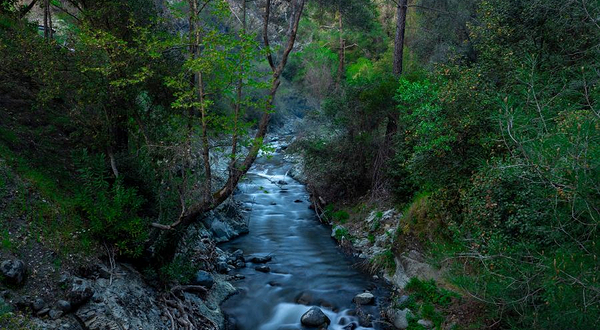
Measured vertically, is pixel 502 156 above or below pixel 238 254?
above

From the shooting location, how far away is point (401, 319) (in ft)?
30.6

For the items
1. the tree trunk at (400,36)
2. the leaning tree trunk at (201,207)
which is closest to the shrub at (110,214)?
the leaning tree trunk at (201,207)

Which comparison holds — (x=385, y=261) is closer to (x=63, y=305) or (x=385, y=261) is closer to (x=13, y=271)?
(x=63, y=305)

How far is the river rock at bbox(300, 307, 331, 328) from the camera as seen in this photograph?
953 cm

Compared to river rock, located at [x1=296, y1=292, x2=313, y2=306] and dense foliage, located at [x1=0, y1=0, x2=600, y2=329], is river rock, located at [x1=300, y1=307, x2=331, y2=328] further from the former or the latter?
dense foliage, located at [x1=0, y1=0, x2=600, y2=329]

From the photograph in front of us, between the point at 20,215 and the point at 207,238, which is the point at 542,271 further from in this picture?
the point at 207,238

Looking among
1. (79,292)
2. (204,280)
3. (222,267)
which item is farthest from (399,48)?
(79,292)

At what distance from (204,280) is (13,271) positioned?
15.5 feet

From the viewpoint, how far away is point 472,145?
31.8 feet

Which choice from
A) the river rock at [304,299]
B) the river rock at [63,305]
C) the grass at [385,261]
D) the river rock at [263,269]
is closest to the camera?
the river rock at [63,305]

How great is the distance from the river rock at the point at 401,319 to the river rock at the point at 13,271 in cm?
774

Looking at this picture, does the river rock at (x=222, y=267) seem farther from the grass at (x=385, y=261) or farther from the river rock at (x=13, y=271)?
the river rock at (x=13, y=271)

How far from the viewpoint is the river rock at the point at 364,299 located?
10.4 m

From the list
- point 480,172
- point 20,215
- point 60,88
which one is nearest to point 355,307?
point 480,172
